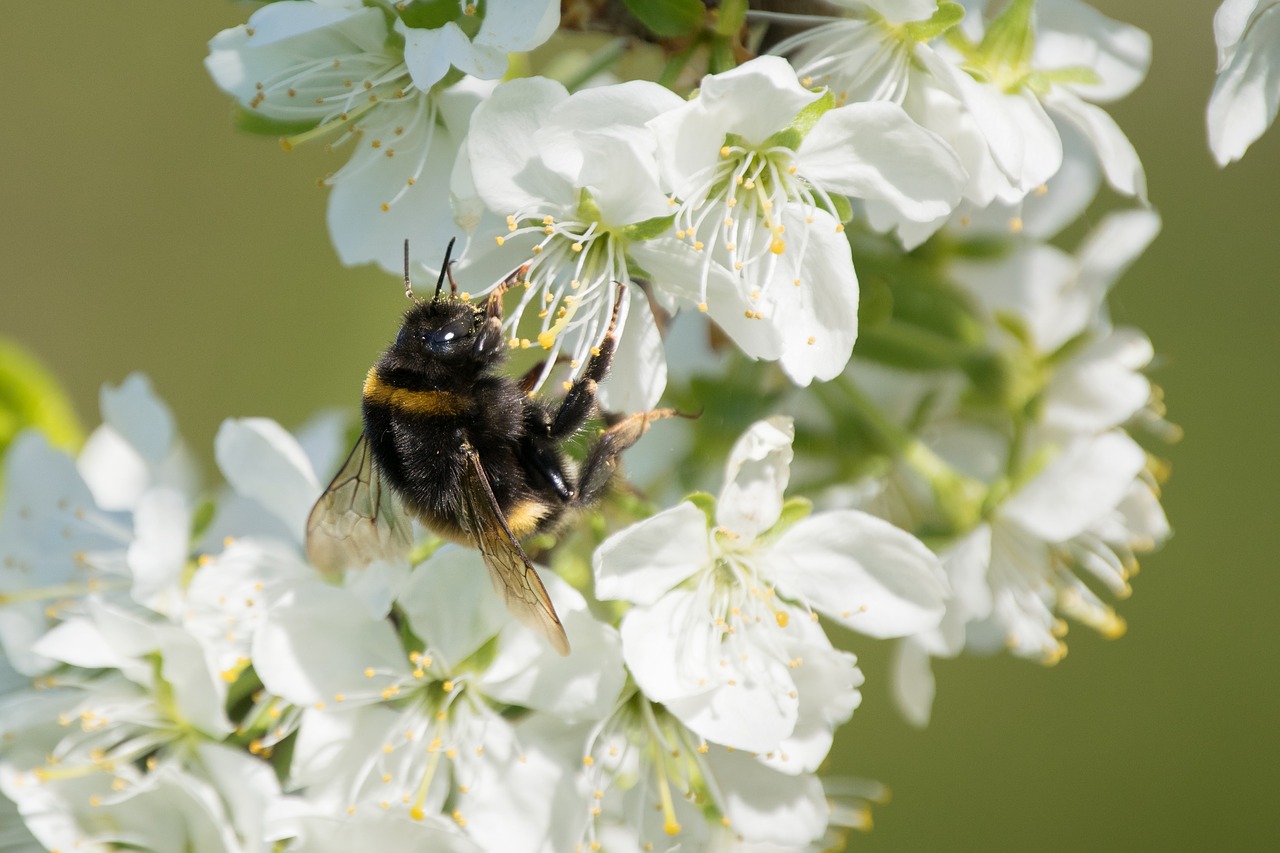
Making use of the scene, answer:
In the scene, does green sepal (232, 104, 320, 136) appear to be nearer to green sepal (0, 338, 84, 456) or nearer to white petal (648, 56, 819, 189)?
white petal (648, 56, 819, 189)

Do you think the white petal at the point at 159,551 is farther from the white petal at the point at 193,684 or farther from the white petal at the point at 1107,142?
the white petal at the point at 1107,142

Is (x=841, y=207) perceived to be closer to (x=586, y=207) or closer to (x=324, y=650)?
(x=586, y=207)

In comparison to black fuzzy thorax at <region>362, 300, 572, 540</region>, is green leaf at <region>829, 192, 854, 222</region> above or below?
above

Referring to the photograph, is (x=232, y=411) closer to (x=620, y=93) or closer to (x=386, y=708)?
(x=386, y=708)

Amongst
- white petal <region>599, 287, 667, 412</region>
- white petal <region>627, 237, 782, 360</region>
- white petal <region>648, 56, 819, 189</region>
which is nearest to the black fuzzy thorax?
white petal <region>599, 287, 667, 412</region>

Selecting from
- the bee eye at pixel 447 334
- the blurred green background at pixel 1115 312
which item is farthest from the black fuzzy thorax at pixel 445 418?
the blurred green background at pixel 1115 312

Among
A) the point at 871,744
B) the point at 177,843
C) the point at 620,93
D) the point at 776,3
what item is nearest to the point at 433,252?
the point at 620,93

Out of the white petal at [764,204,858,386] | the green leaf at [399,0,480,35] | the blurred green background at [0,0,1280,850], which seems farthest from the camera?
the blurred green background at [0,0,1280,850]
